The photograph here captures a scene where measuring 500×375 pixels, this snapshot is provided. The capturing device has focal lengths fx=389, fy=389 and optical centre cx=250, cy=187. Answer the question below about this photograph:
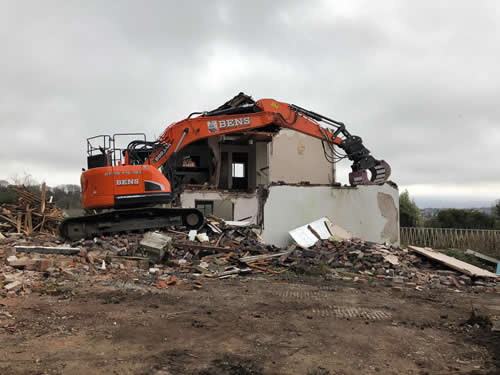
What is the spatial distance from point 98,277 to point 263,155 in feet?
41.7

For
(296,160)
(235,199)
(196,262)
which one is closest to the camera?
(196,262)

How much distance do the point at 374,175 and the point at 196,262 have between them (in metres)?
7.35

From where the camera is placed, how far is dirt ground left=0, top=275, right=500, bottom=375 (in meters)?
3.54

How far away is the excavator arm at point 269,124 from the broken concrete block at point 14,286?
221 inches

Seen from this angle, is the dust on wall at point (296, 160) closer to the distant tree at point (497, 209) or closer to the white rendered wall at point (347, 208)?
the white rendered wall at point (347, 208)

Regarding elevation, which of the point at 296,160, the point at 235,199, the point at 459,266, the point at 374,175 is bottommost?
the point at 459,266

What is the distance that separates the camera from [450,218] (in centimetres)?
2445

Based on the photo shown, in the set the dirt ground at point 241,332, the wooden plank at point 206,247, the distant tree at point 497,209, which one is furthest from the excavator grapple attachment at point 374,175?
the distant tree at point 497,209

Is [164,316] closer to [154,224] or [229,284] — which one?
[229,284]

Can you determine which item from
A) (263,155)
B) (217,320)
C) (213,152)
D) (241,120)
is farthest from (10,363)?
(263,155)

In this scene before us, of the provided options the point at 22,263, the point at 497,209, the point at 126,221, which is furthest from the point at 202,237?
the point at 497,209

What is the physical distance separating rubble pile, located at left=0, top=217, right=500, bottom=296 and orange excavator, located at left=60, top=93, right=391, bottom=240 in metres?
0.52

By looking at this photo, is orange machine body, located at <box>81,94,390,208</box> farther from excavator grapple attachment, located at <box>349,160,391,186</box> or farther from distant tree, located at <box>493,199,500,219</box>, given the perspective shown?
distant tree, located at <box>493,199,500,219</box>

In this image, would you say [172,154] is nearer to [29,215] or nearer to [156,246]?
[156,246]
